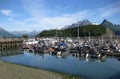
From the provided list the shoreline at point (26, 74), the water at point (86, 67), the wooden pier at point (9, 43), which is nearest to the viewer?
the shoreline at point (26, 74)

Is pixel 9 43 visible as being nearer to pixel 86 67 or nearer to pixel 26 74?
pixel 86 67

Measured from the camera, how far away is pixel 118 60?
5534cm

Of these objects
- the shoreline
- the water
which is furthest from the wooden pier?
the shoreline

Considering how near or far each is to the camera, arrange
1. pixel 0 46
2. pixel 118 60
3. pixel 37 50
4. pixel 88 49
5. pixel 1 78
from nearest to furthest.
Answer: pixel 1 78
pixel 118 60
pixel 88 49
pixel 37 50
pixel 0 46

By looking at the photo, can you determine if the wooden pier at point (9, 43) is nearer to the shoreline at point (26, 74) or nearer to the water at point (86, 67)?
the water at point (86, 67)

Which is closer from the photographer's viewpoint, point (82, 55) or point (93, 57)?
point (93, 57)

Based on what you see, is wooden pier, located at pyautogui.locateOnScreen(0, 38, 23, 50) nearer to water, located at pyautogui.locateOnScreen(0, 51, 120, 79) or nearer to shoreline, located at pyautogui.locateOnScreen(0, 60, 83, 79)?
water, located at pyautogui.locateOnScreen(0, 51, 120, 79)

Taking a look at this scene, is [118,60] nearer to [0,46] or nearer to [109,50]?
[109,50]

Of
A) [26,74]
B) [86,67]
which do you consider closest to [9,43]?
[86,67]

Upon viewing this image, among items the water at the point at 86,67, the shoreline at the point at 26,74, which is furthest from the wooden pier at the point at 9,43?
the shoreline at the point at 26,74

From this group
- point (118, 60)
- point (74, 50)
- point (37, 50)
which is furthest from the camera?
point (37, 50)

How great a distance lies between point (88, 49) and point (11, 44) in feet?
137

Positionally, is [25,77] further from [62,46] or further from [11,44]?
[11,44]

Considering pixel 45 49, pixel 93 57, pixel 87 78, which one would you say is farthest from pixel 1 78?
pixel 45 49
